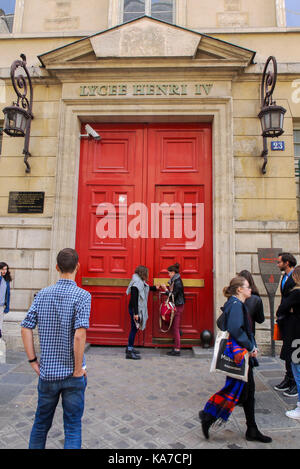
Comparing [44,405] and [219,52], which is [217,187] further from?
[44,405]

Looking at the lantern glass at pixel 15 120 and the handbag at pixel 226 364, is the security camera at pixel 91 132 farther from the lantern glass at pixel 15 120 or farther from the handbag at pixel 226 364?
the handbag at pixel 226 364

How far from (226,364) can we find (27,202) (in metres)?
5.02

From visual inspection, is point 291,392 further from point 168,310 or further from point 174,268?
point 174,268

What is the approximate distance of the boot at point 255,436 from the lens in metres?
2.95

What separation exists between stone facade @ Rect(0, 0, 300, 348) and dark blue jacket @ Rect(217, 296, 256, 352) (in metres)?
2.83

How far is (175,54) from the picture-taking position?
6285 mm

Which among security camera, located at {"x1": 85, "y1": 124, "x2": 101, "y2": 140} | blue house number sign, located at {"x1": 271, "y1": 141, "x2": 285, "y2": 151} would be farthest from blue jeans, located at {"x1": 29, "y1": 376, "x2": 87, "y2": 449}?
blue house number sign, located at {"x1": 271, "y1": 141, "x2": 285, "y2": 151}

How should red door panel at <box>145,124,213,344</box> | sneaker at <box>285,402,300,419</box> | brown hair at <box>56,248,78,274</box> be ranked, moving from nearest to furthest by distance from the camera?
brown hair at <box>56,248,78,274</box> → sneaker at <box>285,402,300,419</box> → red door panel at <box>145,124,213,344</box>

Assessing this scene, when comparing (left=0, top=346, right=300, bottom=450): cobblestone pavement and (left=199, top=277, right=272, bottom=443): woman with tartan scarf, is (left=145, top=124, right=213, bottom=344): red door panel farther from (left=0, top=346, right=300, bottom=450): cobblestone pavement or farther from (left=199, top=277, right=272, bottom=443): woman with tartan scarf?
(left=199, top=277, right=272, bottom=443): woman with tartan scarf

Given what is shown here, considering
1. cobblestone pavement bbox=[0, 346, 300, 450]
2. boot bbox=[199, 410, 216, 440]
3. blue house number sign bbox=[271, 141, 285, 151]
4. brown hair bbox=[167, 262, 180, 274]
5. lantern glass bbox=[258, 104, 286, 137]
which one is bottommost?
cobblestone pavement bbox=[0, 346, 300, 450]

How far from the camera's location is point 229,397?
116 inches

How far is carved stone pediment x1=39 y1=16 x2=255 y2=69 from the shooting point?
6.22 m

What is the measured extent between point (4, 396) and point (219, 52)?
6.91 m
